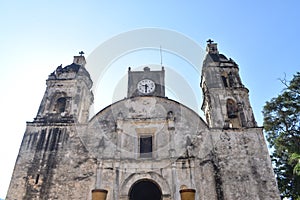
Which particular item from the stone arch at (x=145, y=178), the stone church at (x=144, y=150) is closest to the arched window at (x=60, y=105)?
the stone church at (x=144, y=150)

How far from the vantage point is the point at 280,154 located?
16.1 m

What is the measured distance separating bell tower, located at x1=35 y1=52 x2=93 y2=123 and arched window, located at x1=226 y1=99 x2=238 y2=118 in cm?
856

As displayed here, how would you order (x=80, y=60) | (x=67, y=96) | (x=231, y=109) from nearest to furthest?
1. (x=231, y=109)
2. (x=67, y=96)
3. (x=80, y=60)

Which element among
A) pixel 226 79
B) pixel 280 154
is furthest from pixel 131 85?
pixel 280 154

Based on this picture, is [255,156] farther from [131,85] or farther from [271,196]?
[131,85]

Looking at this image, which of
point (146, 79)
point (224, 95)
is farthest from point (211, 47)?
point (146, 79)

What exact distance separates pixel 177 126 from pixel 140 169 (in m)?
3.03

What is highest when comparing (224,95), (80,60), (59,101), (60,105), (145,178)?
(80,60)

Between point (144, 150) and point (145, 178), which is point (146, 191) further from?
point (144, 150)

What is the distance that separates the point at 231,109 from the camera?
1402cm

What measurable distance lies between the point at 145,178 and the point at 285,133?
33.1ft

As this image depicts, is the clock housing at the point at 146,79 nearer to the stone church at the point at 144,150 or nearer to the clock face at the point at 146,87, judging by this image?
the clock face at the point at 146,87

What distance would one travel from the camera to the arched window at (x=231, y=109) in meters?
13.7

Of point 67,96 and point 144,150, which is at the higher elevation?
point 67,96
